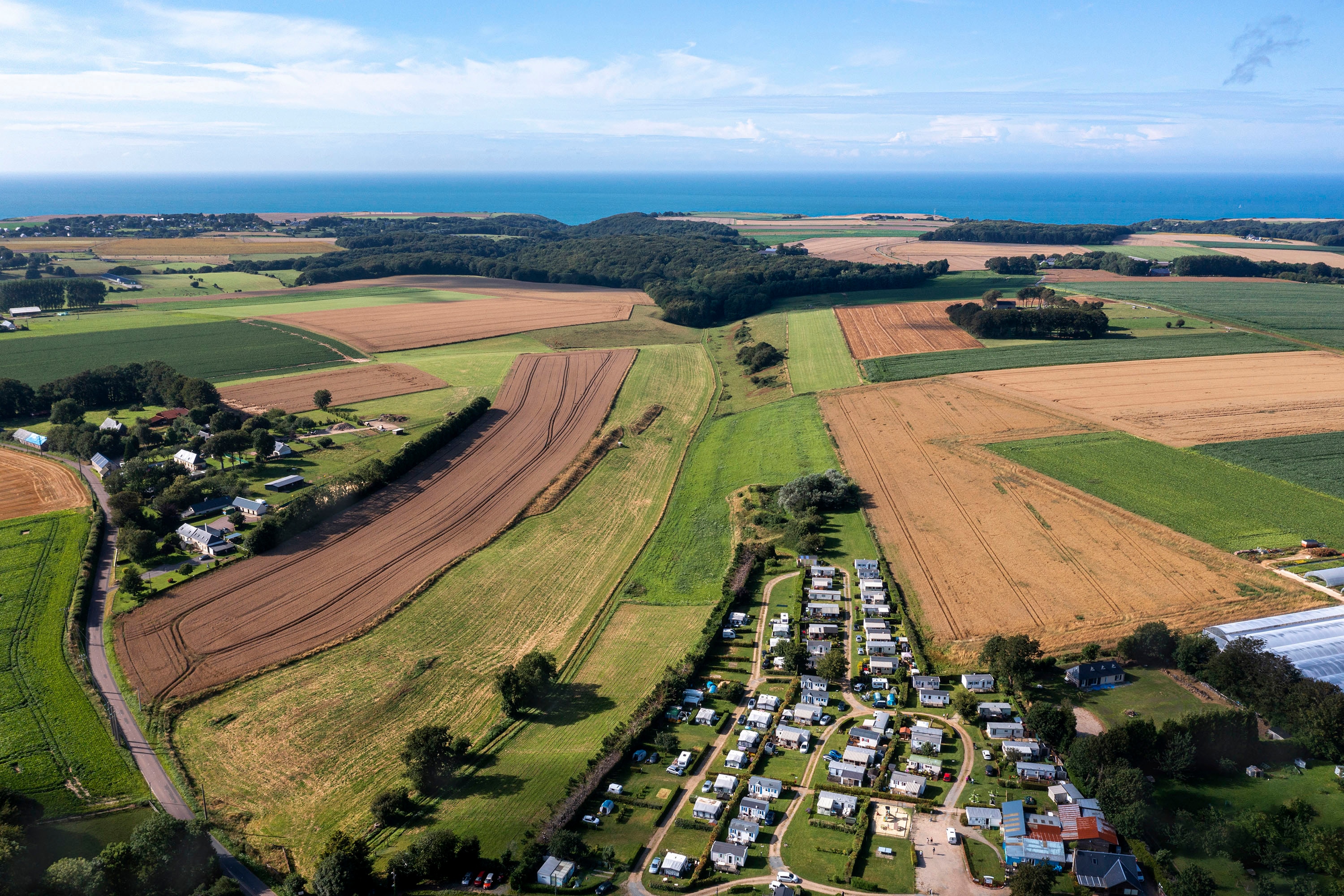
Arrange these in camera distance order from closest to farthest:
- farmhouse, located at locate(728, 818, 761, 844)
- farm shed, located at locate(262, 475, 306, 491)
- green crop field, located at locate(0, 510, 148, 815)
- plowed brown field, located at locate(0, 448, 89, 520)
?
1. farmhouse, located at locate(728, 818, 761, 844)
2. green crop field, located at locate(0, 510, 148, 815)
3. plowed brown field, located at locate(0, 448, 89, 520)
4. farm shed, located at locate(262, 475, 306, 491)

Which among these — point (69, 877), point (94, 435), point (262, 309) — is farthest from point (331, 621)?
point (262, 309)

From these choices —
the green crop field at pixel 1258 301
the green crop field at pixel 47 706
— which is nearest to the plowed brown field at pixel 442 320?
the green crop field at pixel 47 706

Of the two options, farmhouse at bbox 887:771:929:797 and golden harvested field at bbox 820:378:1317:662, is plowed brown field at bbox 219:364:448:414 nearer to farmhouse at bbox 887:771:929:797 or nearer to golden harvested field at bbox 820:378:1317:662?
golden harvested field at bbox 820:378:1317:662

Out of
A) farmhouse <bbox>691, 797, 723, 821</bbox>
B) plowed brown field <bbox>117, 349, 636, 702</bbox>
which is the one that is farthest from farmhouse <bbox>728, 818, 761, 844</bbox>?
plowed brown field <bbox>117, 349, 636, 702</bbox>

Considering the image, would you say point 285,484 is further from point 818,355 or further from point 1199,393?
point 1199,393

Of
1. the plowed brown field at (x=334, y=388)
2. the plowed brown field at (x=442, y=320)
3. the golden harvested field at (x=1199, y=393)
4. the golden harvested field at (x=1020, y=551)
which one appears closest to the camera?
the golden harvested field at (x=1020, y=551)

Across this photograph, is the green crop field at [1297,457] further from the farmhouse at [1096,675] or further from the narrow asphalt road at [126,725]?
the narrow asphalt road at [126,725]

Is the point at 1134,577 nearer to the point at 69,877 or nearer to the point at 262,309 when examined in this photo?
the point at 69,877

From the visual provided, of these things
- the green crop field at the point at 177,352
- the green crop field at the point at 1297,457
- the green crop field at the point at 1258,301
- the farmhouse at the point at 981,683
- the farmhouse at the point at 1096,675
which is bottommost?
the farmhouse at the point at 981,683
